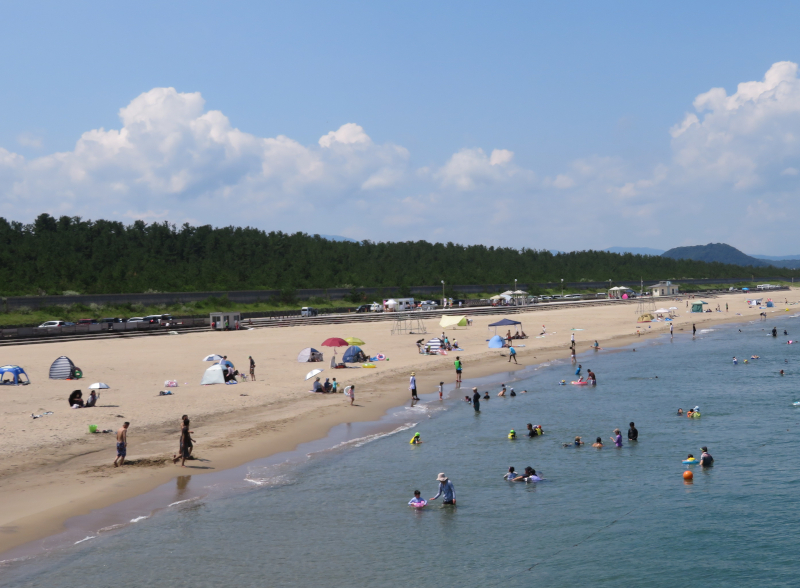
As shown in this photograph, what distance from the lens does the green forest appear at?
90.6 meters

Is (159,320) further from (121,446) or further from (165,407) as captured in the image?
(121,446)

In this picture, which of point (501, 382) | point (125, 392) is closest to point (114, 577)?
point (125, 392)

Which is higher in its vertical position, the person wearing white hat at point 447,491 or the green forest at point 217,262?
the green forest at point 217,262

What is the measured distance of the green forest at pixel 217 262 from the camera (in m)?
90.6

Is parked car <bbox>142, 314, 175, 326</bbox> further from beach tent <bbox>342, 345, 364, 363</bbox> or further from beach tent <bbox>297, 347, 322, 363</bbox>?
beach tent <bbox>342, 345, 364, 363</bbox>

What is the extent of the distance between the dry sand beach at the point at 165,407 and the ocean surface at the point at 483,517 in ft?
5.46

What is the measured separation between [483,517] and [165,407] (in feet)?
55.0

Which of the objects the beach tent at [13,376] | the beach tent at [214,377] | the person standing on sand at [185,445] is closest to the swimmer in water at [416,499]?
the person standing on sand at [185,445]

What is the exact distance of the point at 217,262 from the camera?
383ft

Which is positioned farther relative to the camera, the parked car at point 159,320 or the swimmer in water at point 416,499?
the parked car at point 159,320

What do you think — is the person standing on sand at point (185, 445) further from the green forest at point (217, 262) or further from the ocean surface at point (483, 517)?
the green forest at point (217, 262)

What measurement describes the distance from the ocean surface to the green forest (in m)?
71.2

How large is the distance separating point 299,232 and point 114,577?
460ft

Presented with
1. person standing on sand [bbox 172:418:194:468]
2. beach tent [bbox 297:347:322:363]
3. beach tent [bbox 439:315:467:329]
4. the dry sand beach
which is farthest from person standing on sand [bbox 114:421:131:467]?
beach tent [bbox 439:315:467:329]
